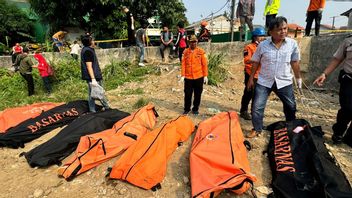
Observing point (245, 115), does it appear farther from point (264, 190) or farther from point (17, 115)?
point (17, 115)

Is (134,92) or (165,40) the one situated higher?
(165,40)

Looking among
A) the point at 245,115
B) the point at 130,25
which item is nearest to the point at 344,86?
the point at 245,115

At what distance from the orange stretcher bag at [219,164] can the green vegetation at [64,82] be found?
14.2 ft

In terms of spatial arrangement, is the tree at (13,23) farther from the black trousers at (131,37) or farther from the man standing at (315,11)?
the man standing at (315,11)

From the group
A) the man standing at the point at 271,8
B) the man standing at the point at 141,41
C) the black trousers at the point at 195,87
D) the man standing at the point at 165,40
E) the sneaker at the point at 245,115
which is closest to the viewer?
the sneaker at the point at 245,115

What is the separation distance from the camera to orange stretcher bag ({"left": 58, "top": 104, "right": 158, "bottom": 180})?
3113 millimetres

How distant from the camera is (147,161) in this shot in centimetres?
286

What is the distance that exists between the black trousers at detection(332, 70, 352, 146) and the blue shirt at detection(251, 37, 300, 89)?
0.62 metres

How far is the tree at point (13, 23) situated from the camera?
614 inches

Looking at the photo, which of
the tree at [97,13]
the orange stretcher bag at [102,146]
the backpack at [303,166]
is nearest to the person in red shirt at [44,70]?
the orange stretcher bag at [102,146]

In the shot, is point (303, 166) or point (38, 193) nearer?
point (303, 166)

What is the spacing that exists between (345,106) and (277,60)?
1014mm

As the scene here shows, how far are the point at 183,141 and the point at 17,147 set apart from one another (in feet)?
8.52

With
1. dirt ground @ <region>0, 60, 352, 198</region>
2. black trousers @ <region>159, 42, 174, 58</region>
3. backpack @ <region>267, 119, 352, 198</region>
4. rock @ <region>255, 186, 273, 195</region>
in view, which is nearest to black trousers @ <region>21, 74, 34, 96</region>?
dirt ground @ <region>0, 60, 352, 198</region>
